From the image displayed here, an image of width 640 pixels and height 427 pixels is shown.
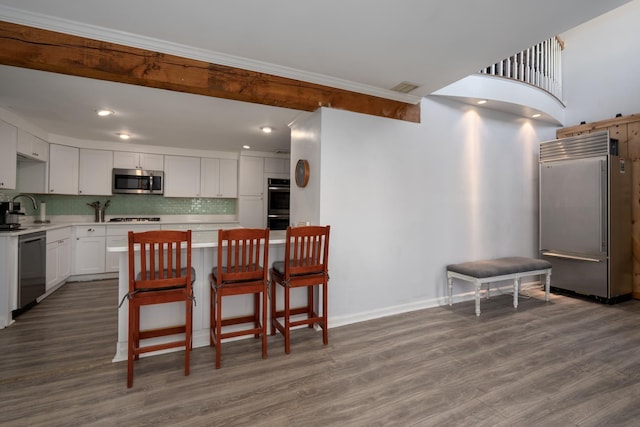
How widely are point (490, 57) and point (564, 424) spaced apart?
8.76 ft

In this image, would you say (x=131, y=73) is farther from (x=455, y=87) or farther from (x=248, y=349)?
(x=455, y=87)

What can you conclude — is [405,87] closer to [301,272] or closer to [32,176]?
[301,272]

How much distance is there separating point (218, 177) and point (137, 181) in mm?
1387

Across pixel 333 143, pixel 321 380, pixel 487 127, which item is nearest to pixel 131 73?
pixel 333 143

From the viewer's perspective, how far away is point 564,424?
5.87 ft

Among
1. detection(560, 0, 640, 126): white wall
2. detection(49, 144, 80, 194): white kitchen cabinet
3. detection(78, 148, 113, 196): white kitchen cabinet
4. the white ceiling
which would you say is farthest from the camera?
detection(78, 148, 113, 196): white kitchen cabinet

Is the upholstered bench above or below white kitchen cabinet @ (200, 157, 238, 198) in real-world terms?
below

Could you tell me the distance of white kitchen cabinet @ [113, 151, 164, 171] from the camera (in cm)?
542

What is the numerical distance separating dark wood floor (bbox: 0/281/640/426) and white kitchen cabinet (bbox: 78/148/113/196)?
2.52m

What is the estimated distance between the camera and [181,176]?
5844 mm

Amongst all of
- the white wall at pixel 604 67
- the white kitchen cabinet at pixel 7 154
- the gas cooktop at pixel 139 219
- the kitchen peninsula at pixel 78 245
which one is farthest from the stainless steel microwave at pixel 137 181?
the white wall at pixel 604 67

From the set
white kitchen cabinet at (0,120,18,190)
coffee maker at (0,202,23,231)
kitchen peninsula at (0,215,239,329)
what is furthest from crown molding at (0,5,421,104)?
coffee maker at (0,202,23,231)

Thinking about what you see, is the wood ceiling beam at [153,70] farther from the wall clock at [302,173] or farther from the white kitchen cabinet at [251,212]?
the white kitchen cabinet at [251,212]

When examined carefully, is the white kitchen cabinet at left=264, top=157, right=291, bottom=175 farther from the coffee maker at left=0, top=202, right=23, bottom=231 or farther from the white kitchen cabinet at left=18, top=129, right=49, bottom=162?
the coffee maker at left=0, top=202, right=23, bottom=231
